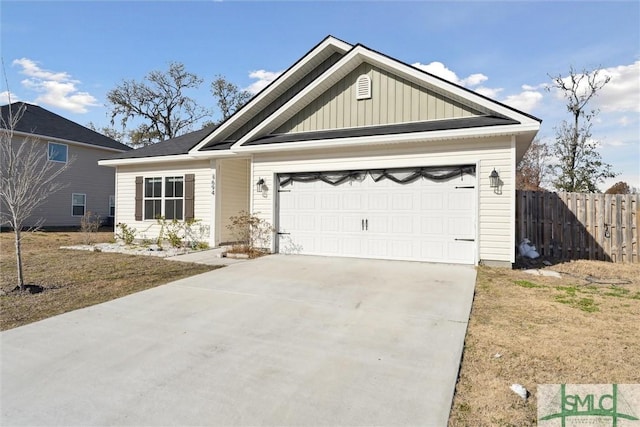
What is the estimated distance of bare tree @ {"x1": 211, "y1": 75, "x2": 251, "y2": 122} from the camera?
33.0 m

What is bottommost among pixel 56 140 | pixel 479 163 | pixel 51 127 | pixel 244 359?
pixel 244 359

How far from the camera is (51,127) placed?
1911 cm

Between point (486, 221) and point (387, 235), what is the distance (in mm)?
2244

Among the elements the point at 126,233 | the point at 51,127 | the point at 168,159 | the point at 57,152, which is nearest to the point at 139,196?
the point at 126,233

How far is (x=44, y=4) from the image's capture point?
7.91m

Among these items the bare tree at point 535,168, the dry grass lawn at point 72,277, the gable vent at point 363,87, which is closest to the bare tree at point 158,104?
the dry grass lawn at point 72,277

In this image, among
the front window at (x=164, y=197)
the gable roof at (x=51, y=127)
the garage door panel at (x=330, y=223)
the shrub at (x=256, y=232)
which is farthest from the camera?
the gable roof at (x=51, y=127)

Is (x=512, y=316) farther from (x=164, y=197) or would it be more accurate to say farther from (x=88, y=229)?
(x=88, y=229)

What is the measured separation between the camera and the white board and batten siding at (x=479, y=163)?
7637mm

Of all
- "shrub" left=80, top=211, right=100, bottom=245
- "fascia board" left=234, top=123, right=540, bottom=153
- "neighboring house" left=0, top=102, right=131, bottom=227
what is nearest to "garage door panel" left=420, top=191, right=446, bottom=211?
"fascia board" left=234, top=123, right=540, bottom=153

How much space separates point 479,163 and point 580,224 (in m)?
3.79

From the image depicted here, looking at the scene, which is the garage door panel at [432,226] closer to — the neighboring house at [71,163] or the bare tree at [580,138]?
the bare tree at [580,138]

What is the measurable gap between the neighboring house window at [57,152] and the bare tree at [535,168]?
28389 millimetres

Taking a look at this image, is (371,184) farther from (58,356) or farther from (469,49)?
(58,356)
